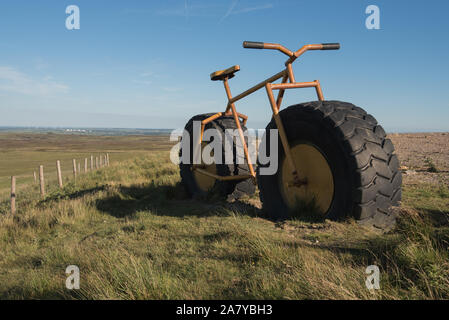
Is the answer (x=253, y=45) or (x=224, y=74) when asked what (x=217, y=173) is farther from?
(x=253, y=45)

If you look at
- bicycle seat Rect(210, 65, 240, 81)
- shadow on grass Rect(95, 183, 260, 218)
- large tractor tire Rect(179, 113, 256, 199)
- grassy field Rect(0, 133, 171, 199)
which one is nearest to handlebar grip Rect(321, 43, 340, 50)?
bicycle seat Rect(210, 65, 240, 81)

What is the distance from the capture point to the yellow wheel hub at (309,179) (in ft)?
14.6

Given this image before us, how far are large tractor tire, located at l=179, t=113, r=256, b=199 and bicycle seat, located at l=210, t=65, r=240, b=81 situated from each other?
1.01 metres

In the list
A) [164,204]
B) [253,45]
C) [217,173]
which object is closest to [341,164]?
[253,45]

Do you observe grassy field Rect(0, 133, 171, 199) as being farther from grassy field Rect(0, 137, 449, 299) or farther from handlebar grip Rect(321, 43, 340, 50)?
handlebar grip Rect(321, 43, 340, 50)

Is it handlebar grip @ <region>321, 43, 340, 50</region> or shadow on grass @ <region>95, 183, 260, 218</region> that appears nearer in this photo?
handlebar grip @ <region>321, 43, 340, 50</region>

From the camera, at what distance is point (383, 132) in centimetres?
433

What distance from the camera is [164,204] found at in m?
7.99

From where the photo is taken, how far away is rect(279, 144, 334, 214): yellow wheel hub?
4.44 metres

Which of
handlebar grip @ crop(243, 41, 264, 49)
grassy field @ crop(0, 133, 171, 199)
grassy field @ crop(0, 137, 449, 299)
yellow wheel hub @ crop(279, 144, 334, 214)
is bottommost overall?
grassy field @ crop(0, 133, 171, 199)

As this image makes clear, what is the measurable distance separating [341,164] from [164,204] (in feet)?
16.5
